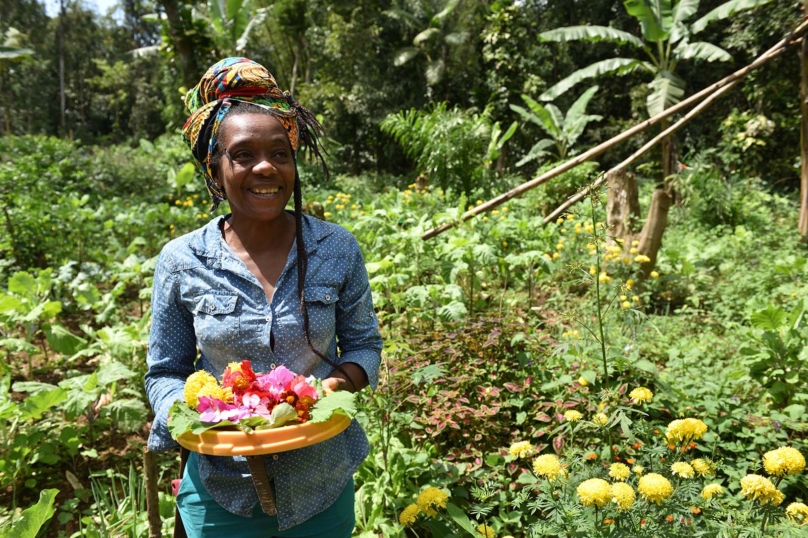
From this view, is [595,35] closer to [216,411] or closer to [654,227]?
[654,227]

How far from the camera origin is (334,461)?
1417 millimetres

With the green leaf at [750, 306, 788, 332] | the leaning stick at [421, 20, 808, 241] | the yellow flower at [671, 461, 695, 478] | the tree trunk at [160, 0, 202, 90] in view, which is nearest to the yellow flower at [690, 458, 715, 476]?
the yellow flower at [671, 461, 695, 478]

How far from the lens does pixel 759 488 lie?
4.28ft

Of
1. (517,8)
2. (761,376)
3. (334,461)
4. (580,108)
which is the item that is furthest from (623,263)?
(517,8)

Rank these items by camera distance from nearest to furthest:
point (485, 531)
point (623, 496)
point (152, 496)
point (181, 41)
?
1. point (623, 496)
2. point (485, 531)
3. point (152, 496)
4. point (181, 41)

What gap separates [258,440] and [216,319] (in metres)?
0.38

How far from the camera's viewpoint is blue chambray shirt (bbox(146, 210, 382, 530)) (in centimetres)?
134

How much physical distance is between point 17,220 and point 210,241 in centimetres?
472

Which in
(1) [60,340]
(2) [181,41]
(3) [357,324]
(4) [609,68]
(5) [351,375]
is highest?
(2) [181,41]

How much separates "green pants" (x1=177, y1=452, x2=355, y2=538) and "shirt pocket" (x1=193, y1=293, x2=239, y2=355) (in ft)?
1.10

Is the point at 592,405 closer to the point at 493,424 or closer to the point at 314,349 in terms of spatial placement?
the point at 493,424

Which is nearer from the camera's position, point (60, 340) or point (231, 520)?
point (231, 520)

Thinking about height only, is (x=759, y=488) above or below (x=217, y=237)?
below

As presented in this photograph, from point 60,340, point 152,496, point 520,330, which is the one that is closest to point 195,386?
point 152,496
